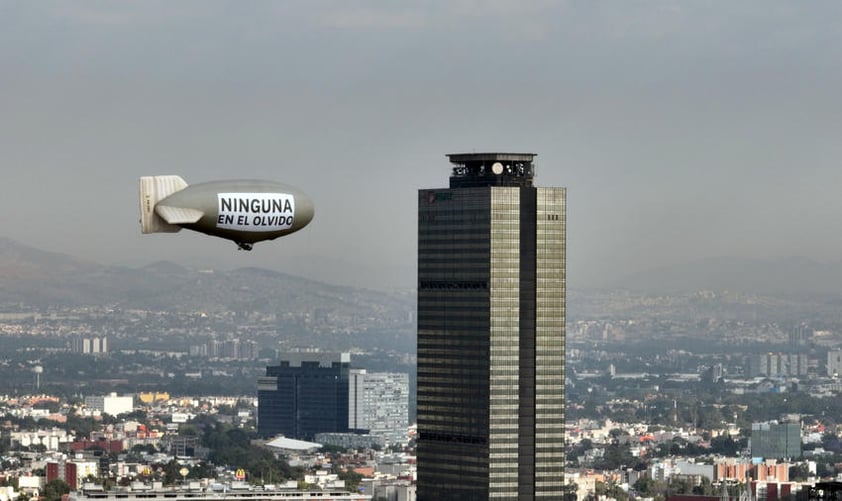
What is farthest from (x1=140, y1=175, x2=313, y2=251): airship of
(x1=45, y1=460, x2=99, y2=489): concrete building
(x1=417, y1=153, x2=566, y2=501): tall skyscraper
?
(x1=45, y1=460, x2=99, y2=489): concrete building

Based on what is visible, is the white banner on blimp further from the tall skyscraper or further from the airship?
the tall skyscraper

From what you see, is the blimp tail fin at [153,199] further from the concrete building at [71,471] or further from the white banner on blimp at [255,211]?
the concrete building at [71,471]

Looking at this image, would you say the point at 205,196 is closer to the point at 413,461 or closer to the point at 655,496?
the point at 655,496

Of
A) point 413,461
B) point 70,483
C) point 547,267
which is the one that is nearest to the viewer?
point 547,267

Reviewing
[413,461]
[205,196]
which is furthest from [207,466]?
[205,196]

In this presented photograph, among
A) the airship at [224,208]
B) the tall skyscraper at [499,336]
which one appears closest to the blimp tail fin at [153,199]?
the airship at [224,208]

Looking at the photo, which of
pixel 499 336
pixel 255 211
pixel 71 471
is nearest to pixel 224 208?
pixel 255 211
